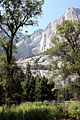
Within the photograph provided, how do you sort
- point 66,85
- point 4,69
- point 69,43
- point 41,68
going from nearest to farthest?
1. point 4,69
2. point 66,85
3. point 69,43
4. point 41,68

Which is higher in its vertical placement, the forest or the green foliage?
the forest

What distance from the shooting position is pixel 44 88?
48938mm

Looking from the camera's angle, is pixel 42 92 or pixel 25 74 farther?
pixel 42 92

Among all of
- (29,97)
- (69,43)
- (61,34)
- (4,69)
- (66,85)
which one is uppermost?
(61,34)

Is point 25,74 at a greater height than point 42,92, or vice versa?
point 25,74

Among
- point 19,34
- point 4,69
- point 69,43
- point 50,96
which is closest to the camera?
point 4,69

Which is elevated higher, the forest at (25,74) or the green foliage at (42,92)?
the forest at (25,74)

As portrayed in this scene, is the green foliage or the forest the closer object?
the forest

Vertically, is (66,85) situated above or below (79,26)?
below

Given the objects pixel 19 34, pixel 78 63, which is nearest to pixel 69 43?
pixel 78 63

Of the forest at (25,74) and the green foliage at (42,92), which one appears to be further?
the green foliage at (42,92)

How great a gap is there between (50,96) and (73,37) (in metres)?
32.4

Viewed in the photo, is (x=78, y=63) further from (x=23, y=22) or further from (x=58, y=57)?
(x=23, y=22)

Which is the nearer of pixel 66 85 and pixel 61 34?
pixel 66 85
